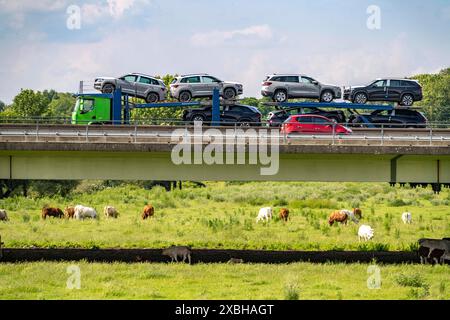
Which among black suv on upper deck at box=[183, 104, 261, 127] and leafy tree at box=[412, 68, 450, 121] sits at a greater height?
leafy tree at box=[412, 68, 450, 121]

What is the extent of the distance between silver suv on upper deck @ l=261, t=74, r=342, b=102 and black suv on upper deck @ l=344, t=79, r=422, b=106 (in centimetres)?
77

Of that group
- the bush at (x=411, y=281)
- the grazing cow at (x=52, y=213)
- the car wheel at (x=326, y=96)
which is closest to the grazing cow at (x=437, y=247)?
the bush at (x=411, y=281)

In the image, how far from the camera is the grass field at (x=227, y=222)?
39.8 m

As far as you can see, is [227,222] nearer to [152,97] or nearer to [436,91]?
[152,97]

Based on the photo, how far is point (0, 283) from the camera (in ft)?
93.2

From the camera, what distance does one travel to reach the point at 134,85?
4053cm

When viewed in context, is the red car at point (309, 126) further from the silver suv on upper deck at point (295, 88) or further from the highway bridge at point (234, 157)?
the silver suv on upper deck at point (295, 88)

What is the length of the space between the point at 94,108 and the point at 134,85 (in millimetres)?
2229

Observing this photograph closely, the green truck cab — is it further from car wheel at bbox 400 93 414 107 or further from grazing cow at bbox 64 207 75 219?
car wheel at bbox 400 93 414 107

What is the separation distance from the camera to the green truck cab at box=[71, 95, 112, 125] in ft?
129

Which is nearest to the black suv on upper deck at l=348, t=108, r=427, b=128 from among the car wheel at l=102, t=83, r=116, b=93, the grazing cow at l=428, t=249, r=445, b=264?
the grazing cow at l=428, t=249, r=445, b=264

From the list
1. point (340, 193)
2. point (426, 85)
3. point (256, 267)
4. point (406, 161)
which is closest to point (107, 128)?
point (256, 267)

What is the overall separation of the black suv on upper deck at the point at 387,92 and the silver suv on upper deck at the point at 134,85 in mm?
9027

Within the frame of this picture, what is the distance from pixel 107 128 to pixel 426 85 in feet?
397
